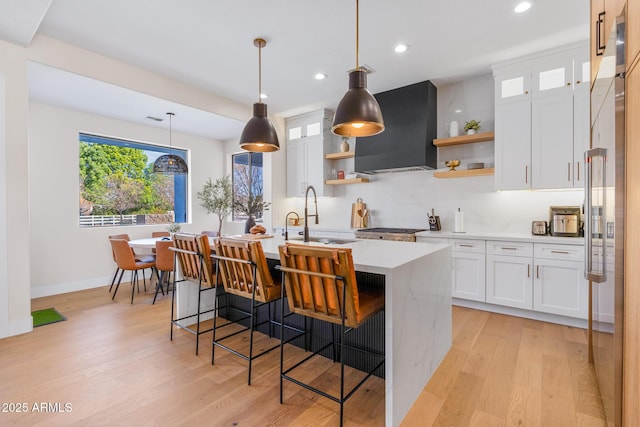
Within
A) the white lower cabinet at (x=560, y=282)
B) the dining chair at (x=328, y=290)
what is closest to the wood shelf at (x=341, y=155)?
the white lower cabinet at (x=560, y=282)

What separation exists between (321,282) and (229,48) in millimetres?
2770

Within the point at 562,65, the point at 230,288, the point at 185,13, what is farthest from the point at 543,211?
the point at 185,13

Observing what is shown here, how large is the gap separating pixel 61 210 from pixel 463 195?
571 centimetres

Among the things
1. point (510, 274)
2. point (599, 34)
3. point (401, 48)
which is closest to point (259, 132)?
point (401, 48)

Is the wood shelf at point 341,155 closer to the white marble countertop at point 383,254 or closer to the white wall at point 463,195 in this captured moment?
the white wall at point 463,195

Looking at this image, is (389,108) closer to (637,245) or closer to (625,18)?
(625,18)

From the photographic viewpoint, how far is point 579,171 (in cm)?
322

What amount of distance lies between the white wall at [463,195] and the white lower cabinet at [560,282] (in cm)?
67

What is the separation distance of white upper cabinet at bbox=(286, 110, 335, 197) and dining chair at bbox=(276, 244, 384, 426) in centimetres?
348

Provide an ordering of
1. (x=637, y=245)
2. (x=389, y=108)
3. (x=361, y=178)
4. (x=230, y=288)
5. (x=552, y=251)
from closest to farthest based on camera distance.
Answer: (x=637, y=245) → (x=230, y=288) → (x=552, y=251) → (x=389, y=108) → (x=361, y=178)

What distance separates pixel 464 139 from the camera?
3955 millimetres

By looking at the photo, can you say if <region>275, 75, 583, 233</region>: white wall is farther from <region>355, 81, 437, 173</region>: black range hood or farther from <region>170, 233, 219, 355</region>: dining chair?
<region>170, 233, 219, 355</region>: dining chair

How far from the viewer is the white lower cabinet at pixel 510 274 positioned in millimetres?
3320

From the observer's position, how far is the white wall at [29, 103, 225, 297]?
14.3ft
